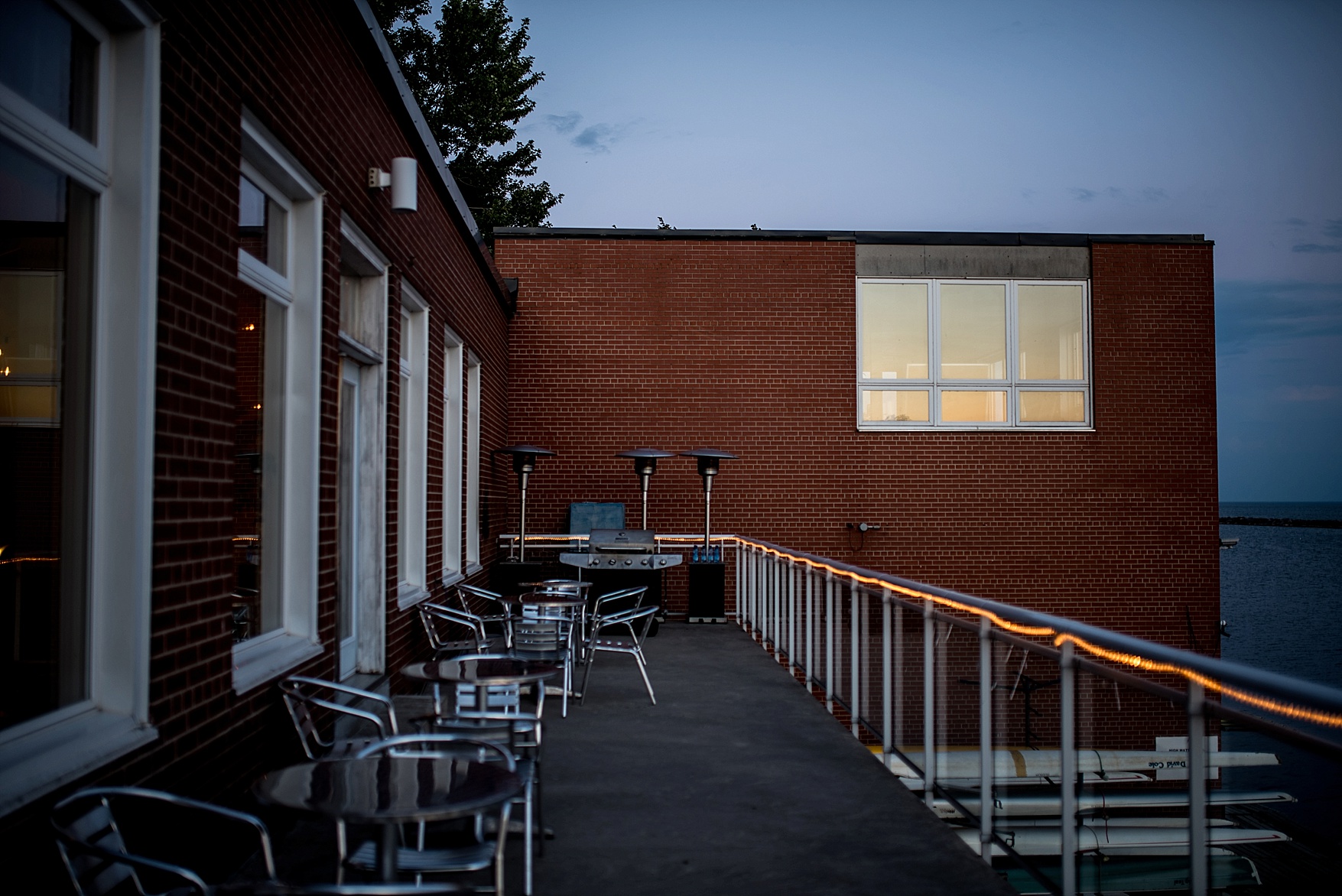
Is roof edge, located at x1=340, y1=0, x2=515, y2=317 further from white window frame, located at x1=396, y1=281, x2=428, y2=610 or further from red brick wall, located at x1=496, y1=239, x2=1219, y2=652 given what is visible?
red brick wall, located at x1=496, y1=239, x2=1219, y2=652

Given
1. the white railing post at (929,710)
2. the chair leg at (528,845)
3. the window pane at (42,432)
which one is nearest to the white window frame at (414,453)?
the white railing post at (929,710)

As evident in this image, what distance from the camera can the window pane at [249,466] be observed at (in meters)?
3.93

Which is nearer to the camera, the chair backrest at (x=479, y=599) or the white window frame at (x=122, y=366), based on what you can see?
the white window frame at (x=122, y=366)

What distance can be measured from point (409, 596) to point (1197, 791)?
5.25 metres

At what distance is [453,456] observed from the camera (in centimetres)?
900

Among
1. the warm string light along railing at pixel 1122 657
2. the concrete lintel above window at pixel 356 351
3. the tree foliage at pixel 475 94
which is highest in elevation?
the tree foliage at pixel 475 94

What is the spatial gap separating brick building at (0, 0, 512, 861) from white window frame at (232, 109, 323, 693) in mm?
11

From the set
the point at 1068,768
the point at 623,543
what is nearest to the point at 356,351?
the point at 1068,768

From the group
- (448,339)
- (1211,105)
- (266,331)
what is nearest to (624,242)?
(448,339)

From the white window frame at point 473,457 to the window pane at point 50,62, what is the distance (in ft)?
22.7

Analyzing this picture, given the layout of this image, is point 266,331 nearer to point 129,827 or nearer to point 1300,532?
point 129,827

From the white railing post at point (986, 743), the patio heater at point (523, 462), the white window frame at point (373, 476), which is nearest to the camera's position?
the white railing post at point (986, 743)

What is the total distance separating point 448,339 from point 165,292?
5744 mm

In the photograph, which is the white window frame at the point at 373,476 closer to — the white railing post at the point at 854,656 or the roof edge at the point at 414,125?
the roof edge at the point at 414,125
